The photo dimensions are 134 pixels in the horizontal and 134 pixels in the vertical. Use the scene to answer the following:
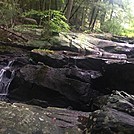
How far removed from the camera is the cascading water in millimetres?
9609

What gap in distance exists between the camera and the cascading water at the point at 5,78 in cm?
961

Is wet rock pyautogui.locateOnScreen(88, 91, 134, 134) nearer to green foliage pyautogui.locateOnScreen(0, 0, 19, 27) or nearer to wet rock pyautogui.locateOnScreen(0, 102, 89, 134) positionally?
wet rock pyautogui.locateOnScreen(0, 102, 89, 134)

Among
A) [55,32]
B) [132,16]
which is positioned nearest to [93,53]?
[55,32]

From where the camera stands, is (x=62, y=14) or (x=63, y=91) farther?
(x=62, y=14)

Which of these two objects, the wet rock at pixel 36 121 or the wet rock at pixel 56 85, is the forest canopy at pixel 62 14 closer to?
the wet rock at pixel 56 85

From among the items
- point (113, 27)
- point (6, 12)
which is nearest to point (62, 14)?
point (6, 12)

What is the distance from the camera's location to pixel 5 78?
1008cm

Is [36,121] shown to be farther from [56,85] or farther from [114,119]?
[56,85]

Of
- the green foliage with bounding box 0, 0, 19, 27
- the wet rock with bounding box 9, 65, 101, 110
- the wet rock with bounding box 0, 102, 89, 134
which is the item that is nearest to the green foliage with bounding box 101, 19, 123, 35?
the green foliage with bounding box 0, 0, 19, 27

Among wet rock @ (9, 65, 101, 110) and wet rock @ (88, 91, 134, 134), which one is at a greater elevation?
wet rock @ (88, 91, 134, 134)

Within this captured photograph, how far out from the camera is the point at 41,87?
9211 mm

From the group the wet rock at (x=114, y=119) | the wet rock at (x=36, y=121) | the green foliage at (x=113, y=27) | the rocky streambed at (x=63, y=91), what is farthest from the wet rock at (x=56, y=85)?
the green foliage at (x=113, y=27)

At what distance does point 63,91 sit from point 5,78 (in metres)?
2.42

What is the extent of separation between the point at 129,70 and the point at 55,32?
5.32 meters
